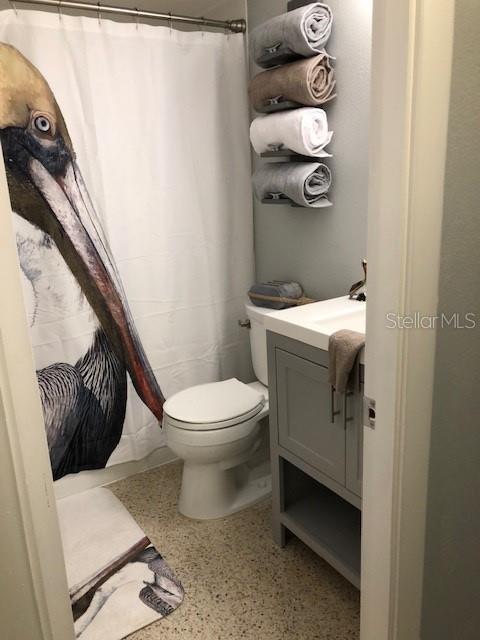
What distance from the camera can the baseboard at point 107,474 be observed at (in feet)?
7.89

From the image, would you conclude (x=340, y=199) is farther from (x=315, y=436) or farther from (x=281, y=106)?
(x=315, y=436)

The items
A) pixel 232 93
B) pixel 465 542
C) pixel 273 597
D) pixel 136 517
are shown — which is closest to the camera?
pixel 465 542

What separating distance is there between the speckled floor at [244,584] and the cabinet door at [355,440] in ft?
1.47

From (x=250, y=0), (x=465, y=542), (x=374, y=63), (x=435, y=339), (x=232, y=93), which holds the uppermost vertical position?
(x=250, y=0)

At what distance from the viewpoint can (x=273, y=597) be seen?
177cm

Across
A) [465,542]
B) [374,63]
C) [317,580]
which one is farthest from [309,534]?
[374,63]

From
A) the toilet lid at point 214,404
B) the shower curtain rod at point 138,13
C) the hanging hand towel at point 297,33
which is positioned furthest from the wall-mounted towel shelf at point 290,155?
the toilet lid at point 214,404

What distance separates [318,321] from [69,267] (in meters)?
1.09

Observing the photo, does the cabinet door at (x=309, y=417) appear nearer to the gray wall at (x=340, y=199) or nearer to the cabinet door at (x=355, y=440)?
the cabinet door at (x=355, y=440)

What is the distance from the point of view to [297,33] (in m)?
1.86

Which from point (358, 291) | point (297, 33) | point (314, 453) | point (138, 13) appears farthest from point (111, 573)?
point (138, 13)

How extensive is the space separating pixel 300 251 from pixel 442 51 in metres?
1.43

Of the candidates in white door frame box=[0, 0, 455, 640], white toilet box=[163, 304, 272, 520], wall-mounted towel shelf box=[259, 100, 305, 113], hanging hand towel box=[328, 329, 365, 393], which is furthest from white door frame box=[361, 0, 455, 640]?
wall-mounted towel shelf box=[259, 100, 305, 113]

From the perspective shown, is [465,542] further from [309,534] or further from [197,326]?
[197,326]
